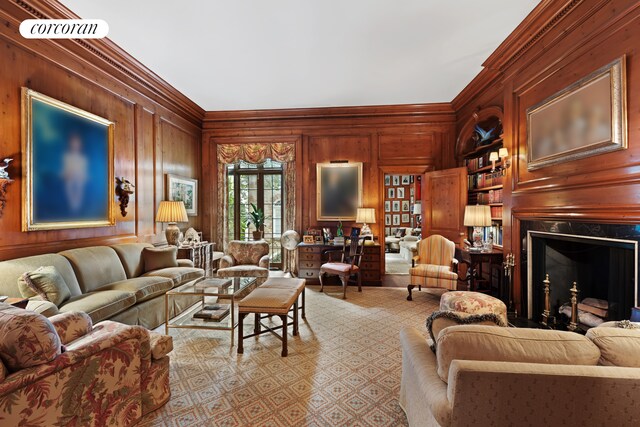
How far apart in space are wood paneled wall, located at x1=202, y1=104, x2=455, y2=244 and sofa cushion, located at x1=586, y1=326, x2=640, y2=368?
436 cm

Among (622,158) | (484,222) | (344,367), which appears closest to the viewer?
(622,158)

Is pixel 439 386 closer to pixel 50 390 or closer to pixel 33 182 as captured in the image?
pixel 50 390

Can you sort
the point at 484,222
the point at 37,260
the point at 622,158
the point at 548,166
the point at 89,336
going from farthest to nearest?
the point at 484,222 < the point at 548,166 < the point at 37,260 < the point at 622,158 < the point at 89,336

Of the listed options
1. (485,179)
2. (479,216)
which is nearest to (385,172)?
(485,179)

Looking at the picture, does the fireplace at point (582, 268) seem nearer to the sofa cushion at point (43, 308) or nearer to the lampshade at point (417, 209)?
the sofa cushion at point (43, 308)

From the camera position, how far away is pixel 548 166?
117 inches

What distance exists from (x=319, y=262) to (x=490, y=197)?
301 centimetres

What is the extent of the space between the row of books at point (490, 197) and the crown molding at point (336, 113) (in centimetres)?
180

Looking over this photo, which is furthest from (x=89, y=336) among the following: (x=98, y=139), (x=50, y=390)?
(x=98, y=139)

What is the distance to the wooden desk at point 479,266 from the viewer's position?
12.6 feet

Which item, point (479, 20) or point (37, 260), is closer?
point (37, 260)

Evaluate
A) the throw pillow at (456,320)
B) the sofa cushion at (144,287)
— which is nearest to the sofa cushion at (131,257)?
the sofa cushion at (144,287)

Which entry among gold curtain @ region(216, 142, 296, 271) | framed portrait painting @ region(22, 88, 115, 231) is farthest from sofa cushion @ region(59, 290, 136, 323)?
gold curtain @ region(216, 142, 296, 271)

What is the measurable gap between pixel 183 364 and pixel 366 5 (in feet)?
12.3
